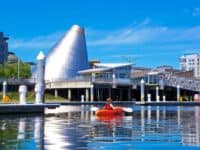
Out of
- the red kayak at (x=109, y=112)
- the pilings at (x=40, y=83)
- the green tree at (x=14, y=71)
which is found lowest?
the red kayak at (x=109, y=112)

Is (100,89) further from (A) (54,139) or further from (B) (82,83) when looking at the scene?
(A) (54,139)

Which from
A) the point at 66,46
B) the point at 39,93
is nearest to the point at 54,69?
the point at 66,46

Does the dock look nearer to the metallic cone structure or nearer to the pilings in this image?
the pilings

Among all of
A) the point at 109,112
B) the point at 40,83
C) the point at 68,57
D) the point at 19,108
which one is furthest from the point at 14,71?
the point at 109,112

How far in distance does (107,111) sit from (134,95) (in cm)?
10159

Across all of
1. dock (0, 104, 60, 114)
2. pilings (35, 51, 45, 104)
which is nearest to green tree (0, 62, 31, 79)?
pilings (35, 51, 45, 104)

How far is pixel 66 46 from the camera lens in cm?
16450

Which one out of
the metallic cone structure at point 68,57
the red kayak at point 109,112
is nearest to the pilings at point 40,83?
the red kayak at point 109,112

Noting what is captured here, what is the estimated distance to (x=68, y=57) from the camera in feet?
534

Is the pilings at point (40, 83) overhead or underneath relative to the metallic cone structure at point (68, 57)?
underneath

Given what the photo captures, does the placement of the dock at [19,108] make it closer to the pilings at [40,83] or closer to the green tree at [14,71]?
the pilings at [40,83]

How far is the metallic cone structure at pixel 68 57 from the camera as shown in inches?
6339

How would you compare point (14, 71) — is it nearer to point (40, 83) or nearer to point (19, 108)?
point (40, 83)

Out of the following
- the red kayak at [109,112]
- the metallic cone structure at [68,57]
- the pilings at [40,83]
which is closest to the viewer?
the red kayak at [109,112]
